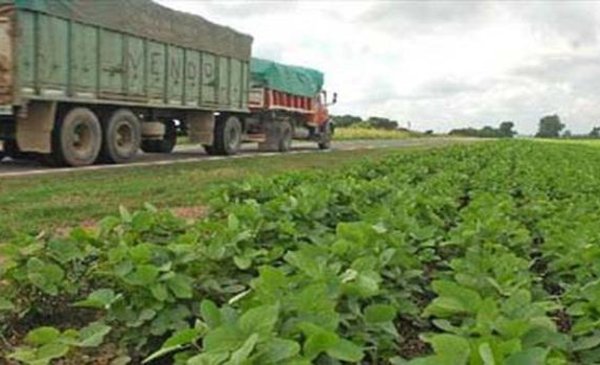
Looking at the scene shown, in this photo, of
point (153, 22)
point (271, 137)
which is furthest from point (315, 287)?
point (271, 137)

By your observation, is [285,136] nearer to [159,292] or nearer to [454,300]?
[159,292]

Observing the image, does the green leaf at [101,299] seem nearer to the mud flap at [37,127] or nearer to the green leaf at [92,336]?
the green leaf at [92,336]

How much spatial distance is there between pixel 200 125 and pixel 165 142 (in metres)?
1.02

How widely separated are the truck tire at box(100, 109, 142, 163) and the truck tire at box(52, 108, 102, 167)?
27 centimetres

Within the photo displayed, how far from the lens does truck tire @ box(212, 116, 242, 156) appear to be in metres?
22.5

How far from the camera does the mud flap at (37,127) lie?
1494 centimetres

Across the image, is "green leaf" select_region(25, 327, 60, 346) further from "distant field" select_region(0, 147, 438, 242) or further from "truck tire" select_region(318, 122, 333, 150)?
"truck tire" select_region(318, 122, 333, 150)

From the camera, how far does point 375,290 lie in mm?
2734

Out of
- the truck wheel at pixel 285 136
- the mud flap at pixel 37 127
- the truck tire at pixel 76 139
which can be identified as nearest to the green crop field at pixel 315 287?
the mud flap at pixel 37 127

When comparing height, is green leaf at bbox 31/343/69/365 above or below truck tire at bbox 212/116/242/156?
above

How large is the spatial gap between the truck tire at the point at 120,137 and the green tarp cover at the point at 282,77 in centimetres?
736

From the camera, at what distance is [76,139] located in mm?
16062

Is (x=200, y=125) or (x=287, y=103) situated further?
(x=287, y=103)

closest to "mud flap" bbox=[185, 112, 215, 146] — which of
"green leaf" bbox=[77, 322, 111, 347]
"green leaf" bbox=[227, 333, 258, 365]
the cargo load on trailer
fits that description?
the cargo load on trailer
